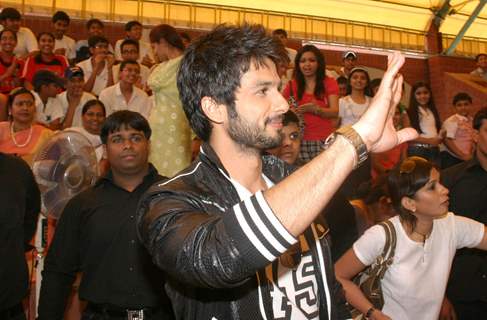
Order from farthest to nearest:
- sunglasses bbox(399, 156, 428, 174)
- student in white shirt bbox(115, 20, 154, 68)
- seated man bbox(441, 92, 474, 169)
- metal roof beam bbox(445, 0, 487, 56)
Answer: metal roof beam bbox(445, 0, 487, 56) → student in white shirt bbox(115, 20, 154, 68) → seated man bbox(441, 92, 474, 169) → sunglasses bbox(399, 156, 428, 174)

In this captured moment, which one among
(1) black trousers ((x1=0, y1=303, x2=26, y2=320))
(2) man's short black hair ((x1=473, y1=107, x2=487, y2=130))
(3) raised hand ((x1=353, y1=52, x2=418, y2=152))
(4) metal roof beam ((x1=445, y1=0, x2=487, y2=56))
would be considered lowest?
(1) black trousers ((x1=0, y1=303, x2=26, y2=320))

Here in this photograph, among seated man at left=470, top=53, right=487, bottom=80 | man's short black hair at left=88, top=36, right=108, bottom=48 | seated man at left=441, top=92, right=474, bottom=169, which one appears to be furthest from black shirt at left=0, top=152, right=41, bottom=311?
seated man at left=470, top=53, right=487, bottom=80

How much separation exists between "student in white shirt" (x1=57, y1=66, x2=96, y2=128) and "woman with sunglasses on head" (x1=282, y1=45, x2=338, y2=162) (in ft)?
A: 8.16

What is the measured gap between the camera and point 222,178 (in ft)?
6.05

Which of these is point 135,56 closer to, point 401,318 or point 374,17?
point 401,318

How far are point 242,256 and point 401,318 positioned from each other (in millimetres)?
2380

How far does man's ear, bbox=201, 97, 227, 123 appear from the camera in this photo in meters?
1.88

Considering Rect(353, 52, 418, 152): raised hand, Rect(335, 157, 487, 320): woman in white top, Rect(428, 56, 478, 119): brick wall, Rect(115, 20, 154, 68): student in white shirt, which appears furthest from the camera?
Rect(428, 56, 478, 119): brick wall

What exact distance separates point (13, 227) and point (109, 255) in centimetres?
64

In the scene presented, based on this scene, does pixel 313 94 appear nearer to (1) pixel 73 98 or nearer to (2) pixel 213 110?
(1) pixel 73 98

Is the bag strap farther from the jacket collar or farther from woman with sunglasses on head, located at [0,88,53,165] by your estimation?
woman with sunglasses on head, located at [0,88,53,165]

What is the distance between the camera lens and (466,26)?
45.5 feet

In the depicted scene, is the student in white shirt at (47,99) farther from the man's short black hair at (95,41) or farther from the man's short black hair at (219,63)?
the man's short black hair at (219,63)

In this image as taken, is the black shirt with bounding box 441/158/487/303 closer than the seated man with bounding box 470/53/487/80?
Yes
